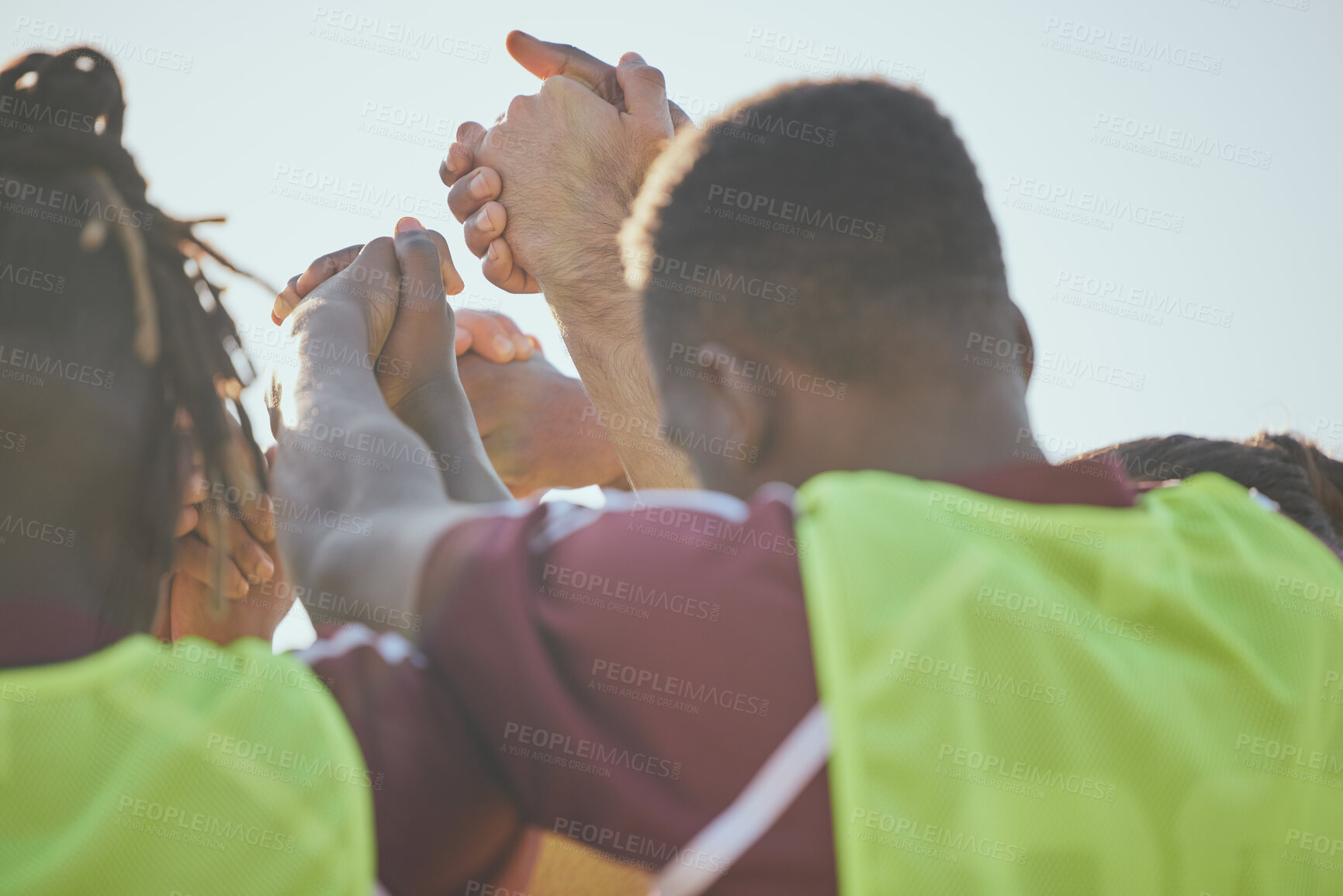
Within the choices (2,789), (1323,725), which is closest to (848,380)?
(1323,725)

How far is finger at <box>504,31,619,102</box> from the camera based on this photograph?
2.75 meters

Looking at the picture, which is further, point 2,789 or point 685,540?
point 685,540

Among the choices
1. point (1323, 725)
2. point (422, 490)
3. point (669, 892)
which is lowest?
point (669, 892)

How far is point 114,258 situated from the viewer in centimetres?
130

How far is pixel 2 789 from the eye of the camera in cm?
90

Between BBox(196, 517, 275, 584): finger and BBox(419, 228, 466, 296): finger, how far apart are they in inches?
22.9

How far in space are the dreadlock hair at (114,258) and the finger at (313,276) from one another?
18.3 inches

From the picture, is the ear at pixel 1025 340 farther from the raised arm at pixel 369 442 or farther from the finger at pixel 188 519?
the finger at pixel 188 519

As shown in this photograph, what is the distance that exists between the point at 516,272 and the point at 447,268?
16.1 inches

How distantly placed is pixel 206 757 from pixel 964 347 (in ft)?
2.89

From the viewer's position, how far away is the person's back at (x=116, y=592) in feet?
3.01

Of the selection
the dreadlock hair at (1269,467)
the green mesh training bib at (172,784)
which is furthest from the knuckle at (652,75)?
the green mesh training bib at (172,784)

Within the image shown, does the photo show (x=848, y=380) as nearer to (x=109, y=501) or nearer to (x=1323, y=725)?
(x=1323, y=725)

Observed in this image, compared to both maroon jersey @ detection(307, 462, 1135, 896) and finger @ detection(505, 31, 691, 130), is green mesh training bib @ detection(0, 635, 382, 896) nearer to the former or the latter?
maroon jersey @ detection(307, 462, 1135, 896)
